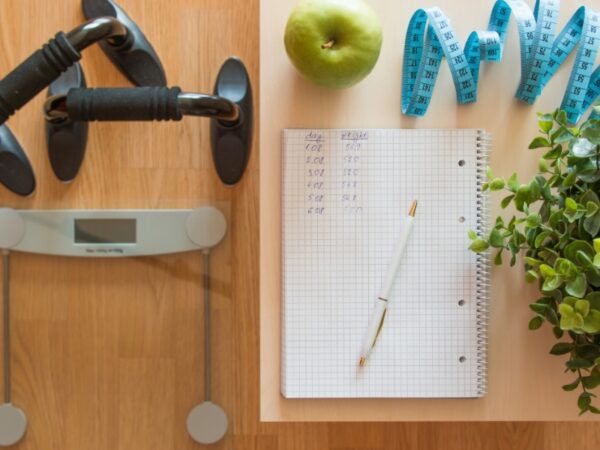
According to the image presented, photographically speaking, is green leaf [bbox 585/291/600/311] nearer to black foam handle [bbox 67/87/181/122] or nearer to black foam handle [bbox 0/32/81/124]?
black foam handle [bbox 67/87/181/122]

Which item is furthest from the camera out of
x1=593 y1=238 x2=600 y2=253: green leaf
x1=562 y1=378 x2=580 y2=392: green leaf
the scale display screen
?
the scale display screen

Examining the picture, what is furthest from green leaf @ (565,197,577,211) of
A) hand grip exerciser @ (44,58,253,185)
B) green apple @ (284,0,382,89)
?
hand grip exerciser @ (44,58,253,185)

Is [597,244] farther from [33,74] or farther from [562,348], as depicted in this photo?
[33,74]

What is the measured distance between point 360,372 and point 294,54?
38cm

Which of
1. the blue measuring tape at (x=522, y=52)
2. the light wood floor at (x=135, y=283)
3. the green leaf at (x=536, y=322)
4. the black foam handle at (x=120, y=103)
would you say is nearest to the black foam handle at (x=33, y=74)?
the black foam handle at (x=120, y=103)

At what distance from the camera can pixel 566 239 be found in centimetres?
64

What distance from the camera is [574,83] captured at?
0.72 meters

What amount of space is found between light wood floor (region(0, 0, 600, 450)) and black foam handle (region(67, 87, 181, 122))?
17 centimetres

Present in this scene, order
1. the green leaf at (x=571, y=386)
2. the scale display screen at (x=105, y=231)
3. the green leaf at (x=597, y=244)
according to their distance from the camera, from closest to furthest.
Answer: the green leaf at (x=597, y=244) < the green leaf at (x=571, y=386) < the scale display screen at (x=105, y=231)

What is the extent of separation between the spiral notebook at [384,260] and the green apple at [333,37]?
0.09m

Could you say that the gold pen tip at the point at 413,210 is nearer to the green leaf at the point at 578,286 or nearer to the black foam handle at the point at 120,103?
the green leaf at the point at 578,286

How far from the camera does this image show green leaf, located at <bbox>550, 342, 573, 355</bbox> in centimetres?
68

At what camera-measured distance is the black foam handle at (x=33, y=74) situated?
715mm

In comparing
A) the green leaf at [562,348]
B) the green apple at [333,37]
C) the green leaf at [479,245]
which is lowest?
the green leaf at [562,348]
